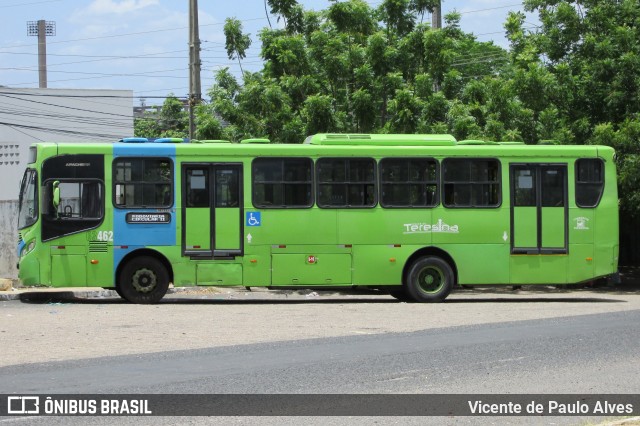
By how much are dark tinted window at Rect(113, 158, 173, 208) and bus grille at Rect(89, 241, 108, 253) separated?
0.84 m

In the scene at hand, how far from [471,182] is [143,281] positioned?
23.3 feet

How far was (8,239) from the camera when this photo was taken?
2627cm

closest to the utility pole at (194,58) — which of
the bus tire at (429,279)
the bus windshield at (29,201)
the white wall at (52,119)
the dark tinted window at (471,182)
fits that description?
the bus windshield at (29,201)

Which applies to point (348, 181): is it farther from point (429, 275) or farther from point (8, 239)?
point (8, 239)

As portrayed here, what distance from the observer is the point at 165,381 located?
10.7 metres

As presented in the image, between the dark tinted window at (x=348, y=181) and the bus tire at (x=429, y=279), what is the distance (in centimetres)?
165

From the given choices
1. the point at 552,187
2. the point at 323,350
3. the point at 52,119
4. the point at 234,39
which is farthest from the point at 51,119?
the point at 323,350

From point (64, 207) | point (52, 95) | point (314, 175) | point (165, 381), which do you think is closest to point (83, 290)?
point (64, 207)

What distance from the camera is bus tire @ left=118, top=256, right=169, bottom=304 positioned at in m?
20.9

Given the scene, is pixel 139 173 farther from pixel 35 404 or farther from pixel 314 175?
pixel 35 404

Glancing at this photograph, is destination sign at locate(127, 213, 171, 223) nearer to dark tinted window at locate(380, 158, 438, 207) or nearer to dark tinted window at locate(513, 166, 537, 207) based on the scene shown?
dark tinted window at locate(380, 158, 438, 207)

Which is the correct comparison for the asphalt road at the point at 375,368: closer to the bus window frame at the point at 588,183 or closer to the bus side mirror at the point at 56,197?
the bus window frame at the point at 588,183

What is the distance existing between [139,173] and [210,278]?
2545 millimetres

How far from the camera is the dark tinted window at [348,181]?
21.8 meters
